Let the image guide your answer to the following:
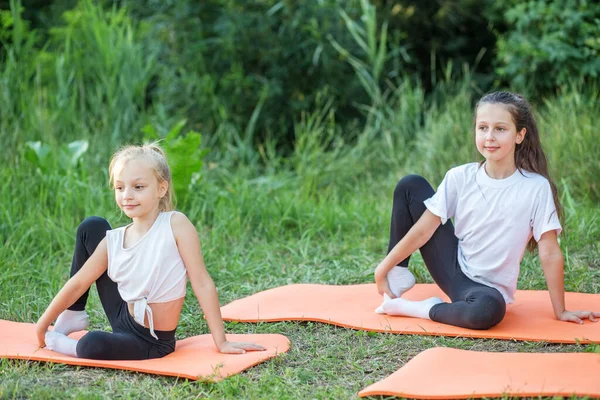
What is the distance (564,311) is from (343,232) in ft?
6.01

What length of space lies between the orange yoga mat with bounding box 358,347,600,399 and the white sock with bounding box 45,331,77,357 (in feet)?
3.43

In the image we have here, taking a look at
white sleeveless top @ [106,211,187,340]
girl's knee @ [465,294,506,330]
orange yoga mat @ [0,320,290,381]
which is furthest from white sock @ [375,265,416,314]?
white sleeveless top @ [106,211,187,340]

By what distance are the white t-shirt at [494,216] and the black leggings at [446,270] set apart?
0.04m

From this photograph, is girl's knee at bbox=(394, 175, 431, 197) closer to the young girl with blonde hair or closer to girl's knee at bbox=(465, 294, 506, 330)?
girl's knee at bbox=(465, 294, 506, 330)

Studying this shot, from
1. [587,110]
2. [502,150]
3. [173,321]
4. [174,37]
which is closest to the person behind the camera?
[173,321]

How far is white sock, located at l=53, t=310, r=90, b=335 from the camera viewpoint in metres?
2.96

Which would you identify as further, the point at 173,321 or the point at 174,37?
the point at 174,37

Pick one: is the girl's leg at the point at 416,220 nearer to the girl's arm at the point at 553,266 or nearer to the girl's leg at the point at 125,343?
the girl's arm at the point at 553,266

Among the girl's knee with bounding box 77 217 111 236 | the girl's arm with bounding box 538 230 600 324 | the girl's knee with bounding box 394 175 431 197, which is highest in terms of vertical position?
the girl's knee with bounding box 394 175 431 197

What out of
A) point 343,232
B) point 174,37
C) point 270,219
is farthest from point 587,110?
point 174,37

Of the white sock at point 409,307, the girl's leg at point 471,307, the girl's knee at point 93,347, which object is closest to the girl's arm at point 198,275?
the girl's knee at point 93,347

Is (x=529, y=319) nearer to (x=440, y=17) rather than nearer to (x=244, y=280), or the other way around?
(x=244, y=280)

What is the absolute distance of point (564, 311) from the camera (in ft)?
10.3

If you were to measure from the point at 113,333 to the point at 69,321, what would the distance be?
0.83 ft
